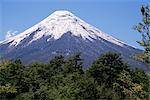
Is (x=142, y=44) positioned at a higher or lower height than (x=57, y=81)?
lower

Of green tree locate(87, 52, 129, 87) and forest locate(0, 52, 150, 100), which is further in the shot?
green tree locate(87, 52, 129, 87)

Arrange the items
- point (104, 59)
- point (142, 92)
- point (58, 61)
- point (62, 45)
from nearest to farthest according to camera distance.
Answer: point (142, 92) < point (104, 59) < point (58, 61) < point (62, 45)

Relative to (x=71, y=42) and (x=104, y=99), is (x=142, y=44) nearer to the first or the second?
(x=104, y=99)

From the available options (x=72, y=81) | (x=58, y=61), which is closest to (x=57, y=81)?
(x=72, y=81)

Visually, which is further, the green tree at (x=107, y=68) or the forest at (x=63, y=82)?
the green tree at (x=107, y=68)

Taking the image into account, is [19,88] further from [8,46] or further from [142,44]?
[8,46]

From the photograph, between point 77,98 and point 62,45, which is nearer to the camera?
point 77,98

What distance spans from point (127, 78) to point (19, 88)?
2617cm

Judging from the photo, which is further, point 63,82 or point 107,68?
point 107,68

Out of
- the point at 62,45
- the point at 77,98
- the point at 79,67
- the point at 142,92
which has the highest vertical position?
the point at 62,45

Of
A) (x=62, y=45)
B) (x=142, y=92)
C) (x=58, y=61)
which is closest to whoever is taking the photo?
(x=142, y=92)

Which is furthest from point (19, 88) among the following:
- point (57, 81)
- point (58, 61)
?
point (58, 61)

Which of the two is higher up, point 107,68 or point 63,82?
point 107,68

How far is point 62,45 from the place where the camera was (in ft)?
631
